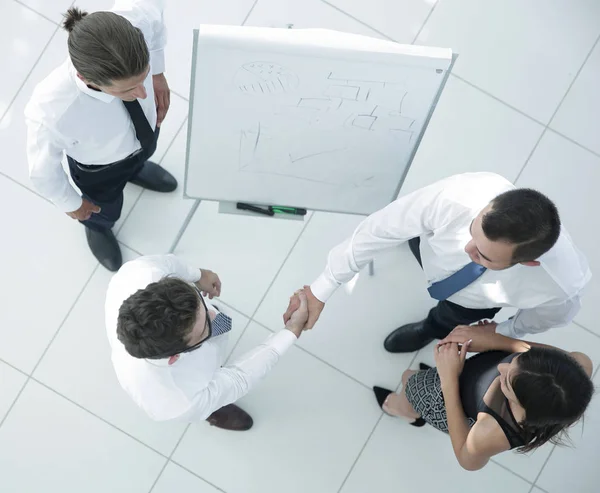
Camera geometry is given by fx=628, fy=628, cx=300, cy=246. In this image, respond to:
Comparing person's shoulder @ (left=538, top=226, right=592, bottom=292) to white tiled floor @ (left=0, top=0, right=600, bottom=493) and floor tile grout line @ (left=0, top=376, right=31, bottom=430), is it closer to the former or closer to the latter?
white tiled floor @ (left=0, top=0, right=600, bottom=493)

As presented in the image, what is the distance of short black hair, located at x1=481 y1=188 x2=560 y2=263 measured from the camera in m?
1.64

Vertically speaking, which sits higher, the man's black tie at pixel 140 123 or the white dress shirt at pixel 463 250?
the white dress shirt at pixel 463 250

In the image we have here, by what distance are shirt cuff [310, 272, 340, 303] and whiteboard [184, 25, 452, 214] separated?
0.33 metres

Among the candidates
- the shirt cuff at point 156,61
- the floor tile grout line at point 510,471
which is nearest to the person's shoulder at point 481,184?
the shirt cuff at point 156,61

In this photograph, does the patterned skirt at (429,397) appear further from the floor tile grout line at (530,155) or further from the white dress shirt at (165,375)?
the floor tile grout line at (530,155)

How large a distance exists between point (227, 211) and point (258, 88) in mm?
712

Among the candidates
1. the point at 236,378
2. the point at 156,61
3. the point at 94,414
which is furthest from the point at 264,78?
the point at 94,414

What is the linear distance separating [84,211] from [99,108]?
500 mm

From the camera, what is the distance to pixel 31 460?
8.64 feet

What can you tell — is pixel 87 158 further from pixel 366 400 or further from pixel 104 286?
pixel 366 400

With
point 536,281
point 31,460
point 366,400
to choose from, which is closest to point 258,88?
point 536,281

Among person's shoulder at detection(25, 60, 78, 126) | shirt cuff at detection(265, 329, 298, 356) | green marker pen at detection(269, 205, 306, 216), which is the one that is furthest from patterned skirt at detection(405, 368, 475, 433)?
person's shoulder at detection(25, 60, 78, 126)

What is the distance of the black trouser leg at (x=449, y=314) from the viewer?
2359 mm

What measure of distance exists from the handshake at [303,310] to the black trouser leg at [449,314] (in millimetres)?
410
